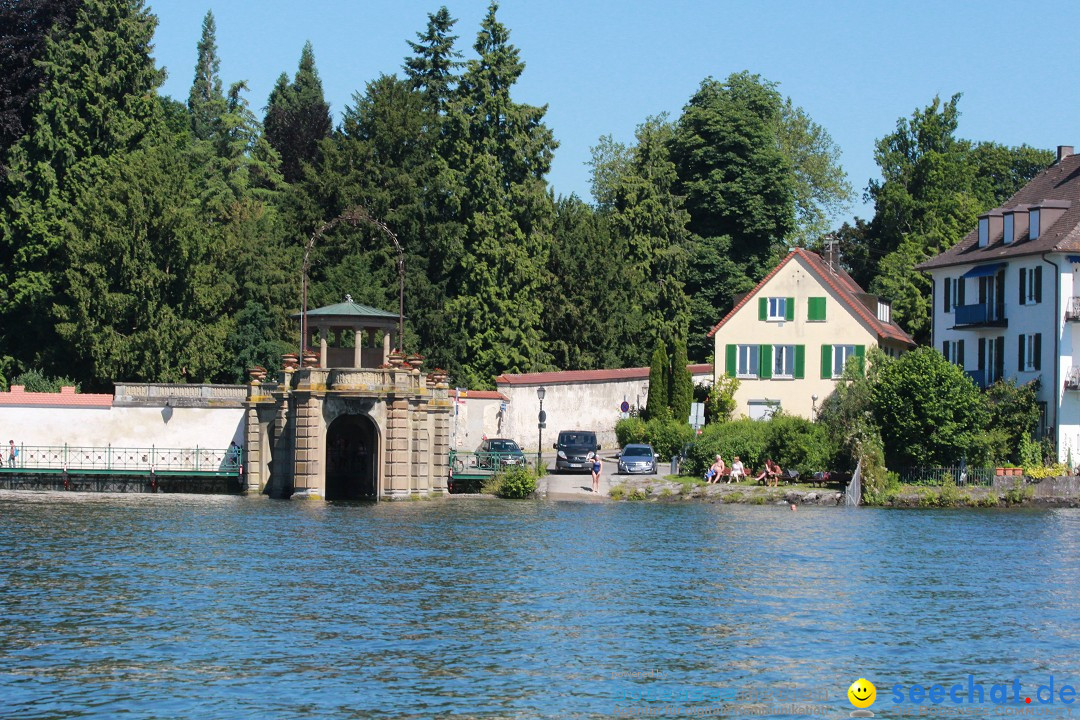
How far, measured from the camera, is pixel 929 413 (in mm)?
59031

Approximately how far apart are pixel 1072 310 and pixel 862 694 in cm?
4335

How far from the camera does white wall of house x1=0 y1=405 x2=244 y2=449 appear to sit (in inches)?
2562

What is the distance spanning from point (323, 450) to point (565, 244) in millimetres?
29328

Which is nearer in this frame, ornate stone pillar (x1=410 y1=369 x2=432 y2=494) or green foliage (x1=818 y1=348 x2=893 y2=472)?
green foliage (x1=818 y1=348 x2=893 y2=472)

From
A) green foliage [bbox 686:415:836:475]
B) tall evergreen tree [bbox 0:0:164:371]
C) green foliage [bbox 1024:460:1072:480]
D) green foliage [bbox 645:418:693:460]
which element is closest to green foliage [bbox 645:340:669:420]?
green foliage [bbox 645:418:693:460]

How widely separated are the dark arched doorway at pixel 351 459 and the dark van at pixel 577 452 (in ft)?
27.1

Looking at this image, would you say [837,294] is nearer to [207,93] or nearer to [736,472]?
A: [736,472]

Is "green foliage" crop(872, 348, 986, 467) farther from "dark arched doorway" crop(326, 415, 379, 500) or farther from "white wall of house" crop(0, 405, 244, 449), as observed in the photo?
"white wall of house" crop(0, 405, 244, 449)

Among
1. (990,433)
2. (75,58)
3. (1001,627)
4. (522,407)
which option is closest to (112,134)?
(75,58)

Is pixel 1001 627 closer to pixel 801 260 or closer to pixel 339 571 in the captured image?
pixel 339 571

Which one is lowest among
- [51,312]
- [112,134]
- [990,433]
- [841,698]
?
[841,698]

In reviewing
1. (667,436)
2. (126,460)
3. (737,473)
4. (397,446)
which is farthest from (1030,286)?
(126,460)

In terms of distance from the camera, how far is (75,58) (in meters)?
75.9

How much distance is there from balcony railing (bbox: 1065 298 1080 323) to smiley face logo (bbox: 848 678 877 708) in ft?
138
